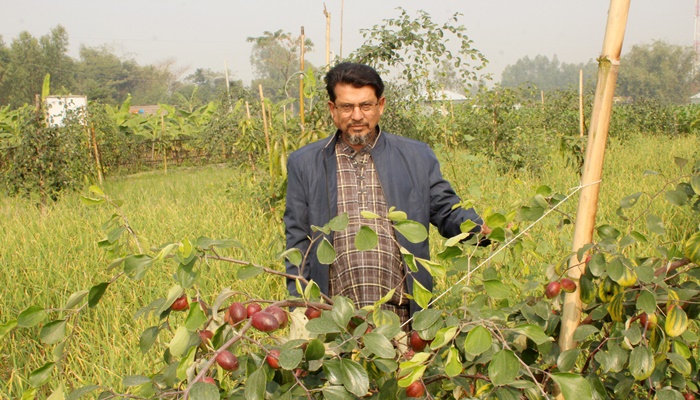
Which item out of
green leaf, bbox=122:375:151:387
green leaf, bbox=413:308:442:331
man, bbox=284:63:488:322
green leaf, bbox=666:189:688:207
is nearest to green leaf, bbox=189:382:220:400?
green leaf, bbox=122:375:151:387

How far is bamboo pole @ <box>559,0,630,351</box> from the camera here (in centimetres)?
93

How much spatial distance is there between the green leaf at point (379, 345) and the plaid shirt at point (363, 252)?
1114 millimetres

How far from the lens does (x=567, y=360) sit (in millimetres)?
932

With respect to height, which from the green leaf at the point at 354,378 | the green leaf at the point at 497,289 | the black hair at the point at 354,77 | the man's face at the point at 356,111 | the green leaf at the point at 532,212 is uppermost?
the black hair at the point at 354,77

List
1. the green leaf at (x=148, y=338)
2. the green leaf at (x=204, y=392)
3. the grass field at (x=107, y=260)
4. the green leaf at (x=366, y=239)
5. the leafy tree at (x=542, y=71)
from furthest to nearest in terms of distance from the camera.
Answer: the leafy tree at (x=542, y=71)
the grass field at (x=107, y=260)
the green leaf at (x=148, y=338)
the green leaf at (x=366, y=239)
the green leaf at (x=204, y=392)

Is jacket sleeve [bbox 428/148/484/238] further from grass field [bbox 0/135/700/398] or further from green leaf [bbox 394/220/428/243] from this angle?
green leaf [bbox 394/220/428/243]

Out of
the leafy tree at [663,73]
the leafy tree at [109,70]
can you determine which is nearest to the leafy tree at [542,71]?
the leafy tree at [663,73]

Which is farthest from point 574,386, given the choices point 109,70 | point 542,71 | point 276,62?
point 542,71

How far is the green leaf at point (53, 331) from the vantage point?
86 cm

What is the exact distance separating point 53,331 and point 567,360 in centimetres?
76

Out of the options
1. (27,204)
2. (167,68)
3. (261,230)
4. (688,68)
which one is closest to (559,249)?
(261,230)

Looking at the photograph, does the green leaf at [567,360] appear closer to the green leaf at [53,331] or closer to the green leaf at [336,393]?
the green leaf at [336,393]

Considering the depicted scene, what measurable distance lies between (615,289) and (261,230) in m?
3.65

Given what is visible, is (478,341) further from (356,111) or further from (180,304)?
(356,111)
